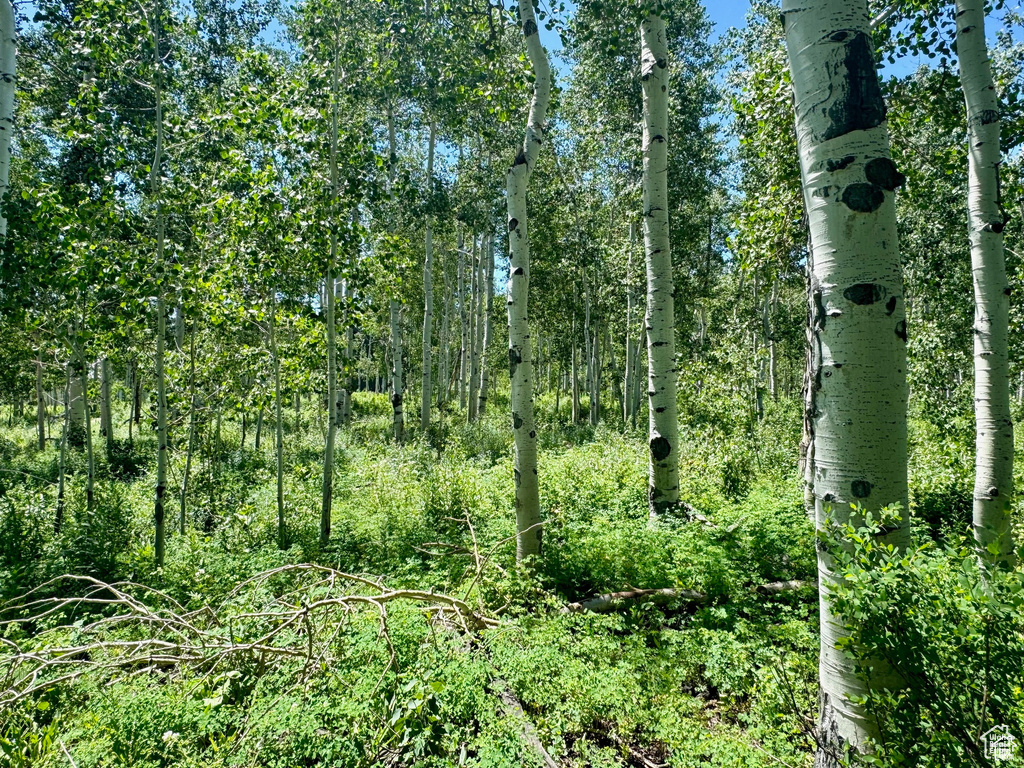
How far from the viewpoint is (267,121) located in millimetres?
6320

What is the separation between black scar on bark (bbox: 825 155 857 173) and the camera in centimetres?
179

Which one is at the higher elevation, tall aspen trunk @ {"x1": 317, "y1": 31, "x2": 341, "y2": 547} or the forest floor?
tall aspen trunk @ {"x1": 317, "y1": 31, "x2": 341, "y2": 547}

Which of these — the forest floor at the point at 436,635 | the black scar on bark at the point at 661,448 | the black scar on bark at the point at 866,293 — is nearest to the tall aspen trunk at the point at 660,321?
the black scar on bark at the point at 661,448

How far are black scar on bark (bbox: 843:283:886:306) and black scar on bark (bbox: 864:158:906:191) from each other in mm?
353

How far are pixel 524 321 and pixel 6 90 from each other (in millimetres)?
5870

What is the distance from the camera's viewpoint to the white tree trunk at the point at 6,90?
16.8 ft

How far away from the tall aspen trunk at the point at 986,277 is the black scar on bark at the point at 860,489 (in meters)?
3.46

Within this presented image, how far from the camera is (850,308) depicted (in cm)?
179

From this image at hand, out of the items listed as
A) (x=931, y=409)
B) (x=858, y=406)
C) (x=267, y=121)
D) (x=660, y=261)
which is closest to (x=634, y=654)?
(x=858, y=406)

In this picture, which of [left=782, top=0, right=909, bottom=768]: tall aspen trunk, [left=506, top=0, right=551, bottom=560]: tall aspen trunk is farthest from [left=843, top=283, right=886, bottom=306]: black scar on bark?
[left=506, top=0, right=551, bottom=560]: tall aspen trunk

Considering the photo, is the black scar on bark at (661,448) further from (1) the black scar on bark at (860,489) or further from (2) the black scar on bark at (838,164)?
(2) the black scar on bark at (838,164)

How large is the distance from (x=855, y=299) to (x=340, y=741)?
10.7ft

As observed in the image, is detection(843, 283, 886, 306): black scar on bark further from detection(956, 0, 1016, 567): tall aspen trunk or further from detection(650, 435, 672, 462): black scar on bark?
detection(650, 435, 672, 462): black scar on bark
